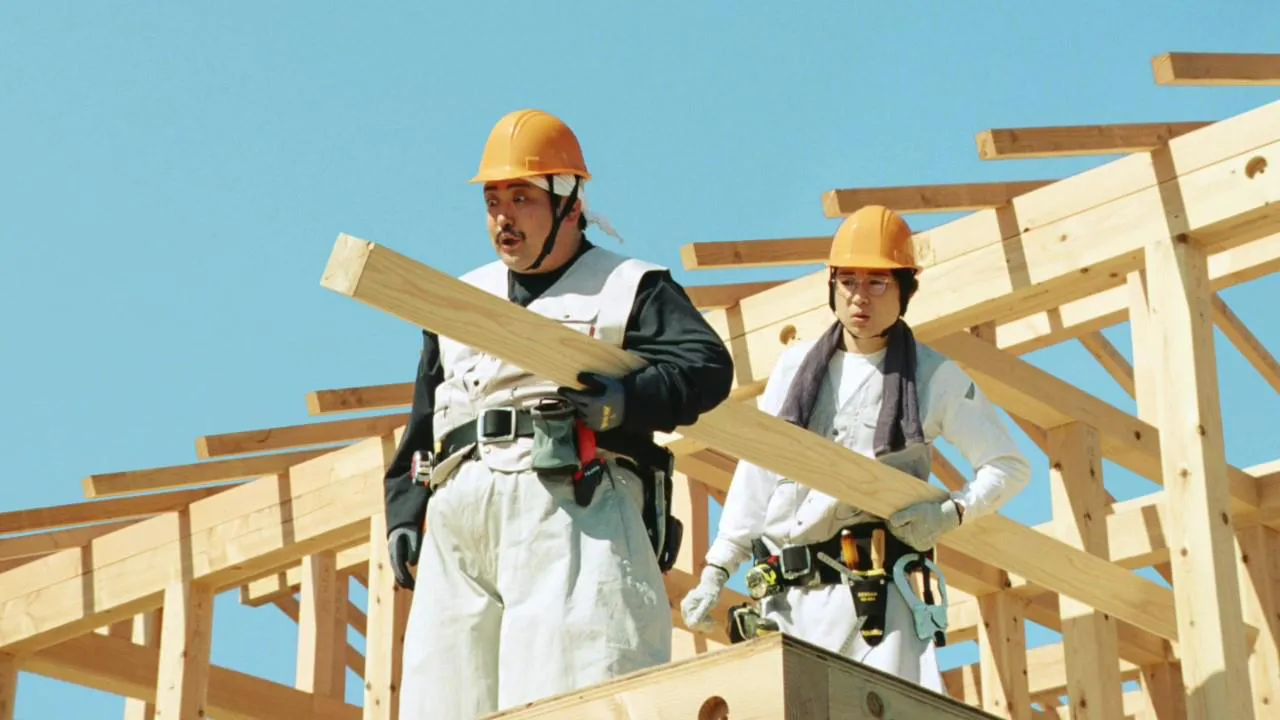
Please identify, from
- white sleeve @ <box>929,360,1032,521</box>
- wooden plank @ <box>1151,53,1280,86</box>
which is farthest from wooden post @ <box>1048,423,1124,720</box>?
white sleeve @ <box>929,360,1032,521</box>

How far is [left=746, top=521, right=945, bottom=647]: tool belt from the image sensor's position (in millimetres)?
5797

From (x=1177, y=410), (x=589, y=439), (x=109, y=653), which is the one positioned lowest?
(x=589, y=439)

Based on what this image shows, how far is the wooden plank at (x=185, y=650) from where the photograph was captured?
9820mm

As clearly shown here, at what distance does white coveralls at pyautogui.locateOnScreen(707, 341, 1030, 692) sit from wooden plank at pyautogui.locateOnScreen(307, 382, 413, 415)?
317 centimetres

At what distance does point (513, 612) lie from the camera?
484 centimetres

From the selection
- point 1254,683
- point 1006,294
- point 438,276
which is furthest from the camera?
point 1254,683

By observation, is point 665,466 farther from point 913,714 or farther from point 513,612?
point 913,714

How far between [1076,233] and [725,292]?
5.56ft

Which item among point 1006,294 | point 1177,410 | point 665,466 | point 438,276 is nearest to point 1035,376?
point 1006,294

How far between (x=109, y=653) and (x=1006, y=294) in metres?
5.30

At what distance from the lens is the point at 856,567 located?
591cm

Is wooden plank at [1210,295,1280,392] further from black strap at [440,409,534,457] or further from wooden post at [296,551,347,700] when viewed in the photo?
black strap at [440,409,534,457]

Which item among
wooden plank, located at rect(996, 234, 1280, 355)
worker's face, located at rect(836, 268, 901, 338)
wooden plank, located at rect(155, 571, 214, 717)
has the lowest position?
worker's face, located at rect(836, 268, 901, 338)

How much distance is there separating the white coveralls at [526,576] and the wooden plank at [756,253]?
3350mm
